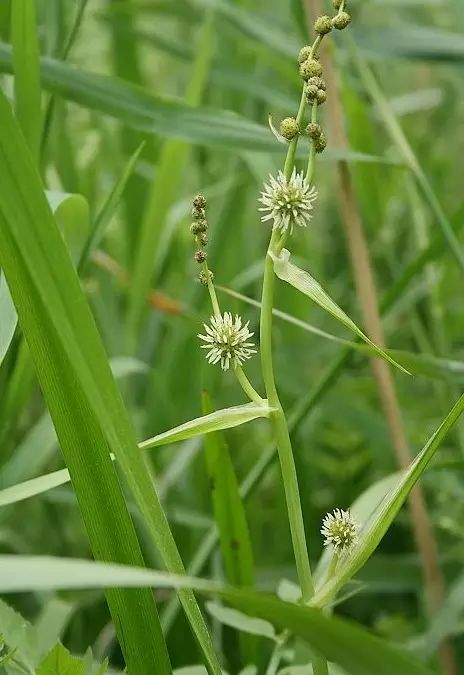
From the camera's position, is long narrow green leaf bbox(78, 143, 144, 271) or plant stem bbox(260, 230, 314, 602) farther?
long narrow green leaf bbox(78, 143, 144, 271)

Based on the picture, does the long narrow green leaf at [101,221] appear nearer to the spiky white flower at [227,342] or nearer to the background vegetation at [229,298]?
the background vegetation at [229,298]

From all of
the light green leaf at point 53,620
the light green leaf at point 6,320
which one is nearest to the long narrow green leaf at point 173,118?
the light green leaf at point 6,320

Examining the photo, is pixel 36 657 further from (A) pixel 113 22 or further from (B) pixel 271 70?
(B) pixel 271 70

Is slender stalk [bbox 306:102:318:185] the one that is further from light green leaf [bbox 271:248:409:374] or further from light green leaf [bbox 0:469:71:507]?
light green leaf [bbox 0:469:71:507]

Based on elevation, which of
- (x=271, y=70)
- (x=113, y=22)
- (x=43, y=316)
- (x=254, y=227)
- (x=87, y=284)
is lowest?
(x=43, y=316)

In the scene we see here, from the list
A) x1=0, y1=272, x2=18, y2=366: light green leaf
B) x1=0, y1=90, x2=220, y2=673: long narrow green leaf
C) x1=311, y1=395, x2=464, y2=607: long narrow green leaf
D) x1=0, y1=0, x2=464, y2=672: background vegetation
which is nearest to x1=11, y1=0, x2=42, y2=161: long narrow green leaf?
x1=0, y1=0, x2=464, y2=672: background vegetation

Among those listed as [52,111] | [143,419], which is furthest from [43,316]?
[143,419]
